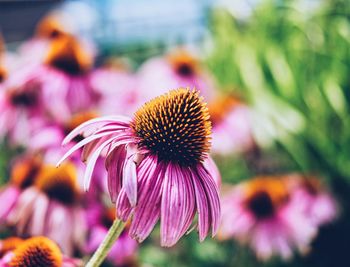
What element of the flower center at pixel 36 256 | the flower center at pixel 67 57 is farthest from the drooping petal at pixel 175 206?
the flower center at pixel 67 57

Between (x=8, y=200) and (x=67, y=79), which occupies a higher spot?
(x=67, y=79)

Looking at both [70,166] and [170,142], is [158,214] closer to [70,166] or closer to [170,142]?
[170,142]

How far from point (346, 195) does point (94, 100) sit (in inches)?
49.6

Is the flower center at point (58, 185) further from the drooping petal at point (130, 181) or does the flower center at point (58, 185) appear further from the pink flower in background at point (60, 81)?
the drooping petal at point (130, 181)

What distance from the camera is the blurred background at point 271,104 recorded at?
1.84m

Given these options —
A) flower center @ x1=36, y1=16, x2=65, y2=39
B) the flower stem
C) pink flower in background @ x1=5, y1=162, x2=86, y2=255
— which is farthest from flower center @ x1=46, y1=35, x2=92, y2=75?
the flower stem

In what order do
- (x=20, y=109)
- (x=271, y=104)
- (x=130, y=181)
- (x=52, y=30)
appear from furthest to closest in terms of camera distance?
(x=271, y=104), (x=52, y=30), (x=20, y=109), (x=130, y=181)

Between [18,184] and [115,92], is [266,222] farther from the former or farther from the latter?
[18,184]

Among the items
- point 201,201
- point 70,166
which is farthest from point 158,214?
point 70,166

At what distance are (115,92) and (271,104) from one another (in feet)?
3.63

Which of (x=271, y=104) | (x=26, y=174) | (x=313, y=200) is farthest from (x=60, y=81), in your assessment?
(x=271, y=104)

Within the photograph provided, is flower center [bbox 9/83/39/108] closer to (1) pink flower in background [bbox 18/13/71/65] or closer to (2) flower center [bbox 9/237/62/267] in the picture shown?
(1) pink flower in background [bbox 18/13/71/65]

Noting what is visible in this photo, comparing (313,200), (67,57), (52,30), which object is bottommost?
(313,200)

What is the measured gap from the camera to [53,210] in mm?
1015
